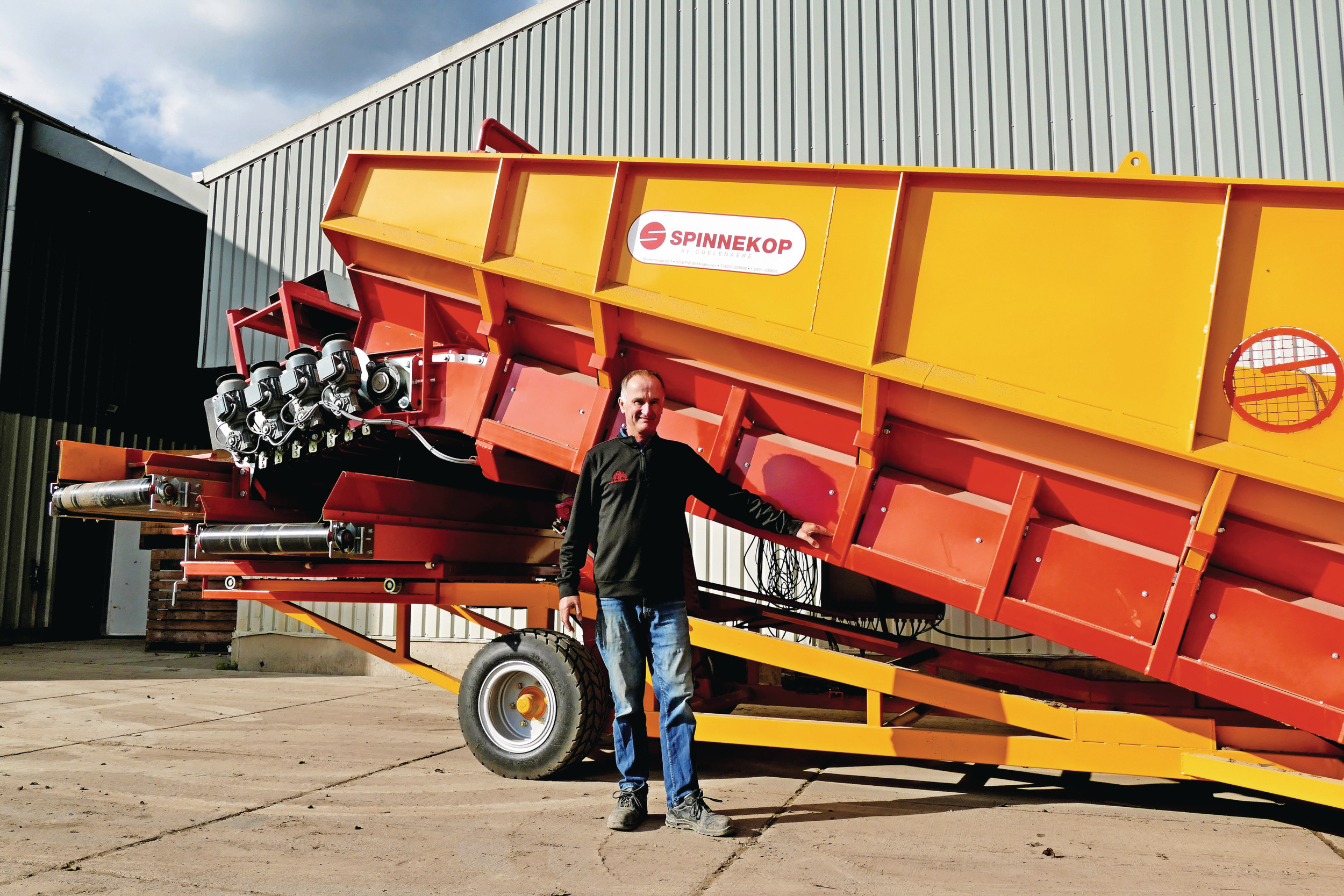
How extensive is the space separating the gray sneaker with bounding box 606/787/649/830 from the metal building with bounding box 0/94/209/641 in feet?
40.7

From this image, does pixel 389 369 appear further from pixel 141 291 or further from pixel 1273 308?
pixel 141 291

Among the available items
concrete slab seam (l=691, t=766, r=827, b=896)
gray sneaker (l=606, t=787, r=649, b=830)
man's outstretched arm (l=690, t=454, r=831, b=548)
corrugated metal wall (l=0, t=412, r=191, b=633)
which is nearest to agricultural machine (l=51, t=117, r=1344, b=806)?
man's outstretched arm (l=690, t=454, r=831, b=548)

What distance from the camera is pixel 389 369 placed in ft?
16.2

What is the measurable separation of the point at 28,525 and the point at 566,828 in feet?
41.8

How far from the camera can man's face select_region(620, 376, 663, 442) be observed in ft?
11.9

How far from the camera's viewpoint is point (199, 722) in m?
6.30

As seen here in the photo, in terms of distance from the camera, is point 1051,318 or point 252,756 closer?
point 1051,318

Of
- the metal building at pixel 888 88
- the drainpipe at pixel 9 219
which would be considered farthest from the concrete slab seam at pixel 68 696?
the drainpipe at pixel 9 219

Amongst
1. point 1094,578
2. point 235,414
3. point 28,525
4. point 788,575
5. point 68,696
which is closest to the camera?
point 1094,578

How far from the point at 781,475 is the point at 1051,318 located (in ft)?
4.48

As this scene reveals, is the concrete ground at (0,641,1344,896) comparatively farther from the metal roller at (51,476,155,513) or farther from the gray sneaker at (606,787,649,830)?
the metal roller at (51,476,155,513)

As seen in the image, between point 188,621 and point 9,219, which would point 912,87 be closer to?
point 188,621

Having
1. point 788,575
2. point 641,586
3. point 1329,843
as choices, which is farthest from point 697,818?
point 788,575

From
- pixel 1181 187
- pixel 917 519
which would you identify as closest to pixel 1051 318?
pixel 1181 187
